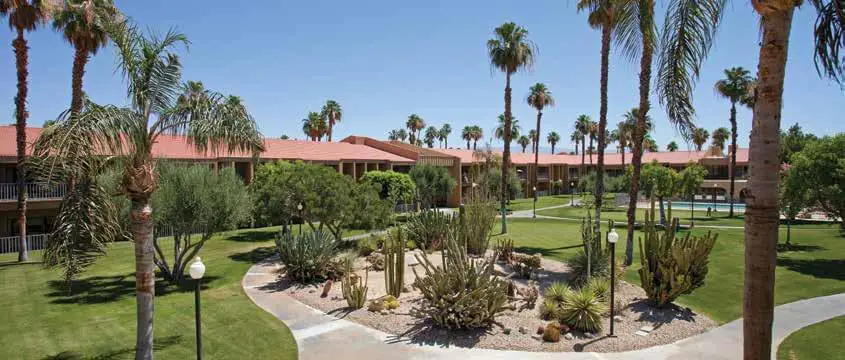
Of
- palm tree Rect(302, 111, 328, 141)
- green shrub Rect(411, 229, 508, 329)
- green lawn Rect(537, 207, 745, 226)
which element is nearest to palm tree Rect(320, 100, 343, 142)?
palm tree Rect(302, 111, 328, 141)

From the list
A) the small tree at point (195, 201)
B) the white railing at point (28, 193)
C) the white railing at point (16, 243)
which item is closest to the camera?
the small tree at point (195, 201)

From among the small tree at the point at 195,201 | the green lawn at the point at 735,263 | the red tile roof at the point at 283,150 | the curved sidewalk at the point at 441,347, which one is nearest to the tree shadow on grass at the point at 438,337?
the curved sidewalk at the point at 441,347

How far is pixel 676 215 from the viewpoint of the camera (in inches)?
1903

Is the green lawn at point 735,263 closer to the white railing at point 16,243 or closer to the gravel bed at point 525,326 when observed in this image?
the gravel bed at point 525,326

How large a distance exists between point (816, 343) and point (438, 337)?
9.14 m

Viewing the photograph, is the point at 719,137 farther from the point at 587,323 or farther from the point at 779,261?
the point at 587,323

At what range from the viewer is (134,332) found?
12.8 metres

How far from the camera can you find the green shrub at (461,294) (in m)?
12.8

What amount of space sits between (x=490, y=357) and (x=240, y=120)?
24.5 feet

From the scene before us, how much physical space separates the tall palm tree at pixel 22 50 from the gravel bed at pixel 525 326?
1524 cm

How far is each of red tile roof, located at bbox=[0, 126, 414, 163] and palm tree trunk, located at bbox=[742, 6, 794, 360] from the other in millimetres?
27138

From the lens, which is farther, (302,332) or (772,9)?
(302,332)

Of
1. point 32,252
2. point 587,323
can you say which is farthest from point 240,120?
point 32,252

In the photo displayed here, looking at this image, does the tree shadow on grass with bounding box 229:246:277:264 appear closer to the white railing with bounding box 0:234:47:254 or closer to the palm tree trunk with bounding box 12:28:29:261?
the palm tree trunk with bounding box 12:28:29:261
